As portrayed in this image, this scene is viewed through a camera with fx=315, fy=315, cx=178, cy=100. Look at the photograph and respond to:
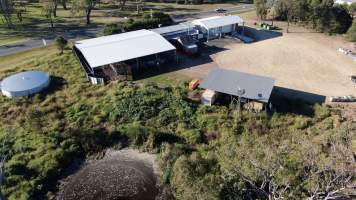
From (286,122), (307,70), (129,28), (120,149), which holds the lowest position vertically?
(120,149)

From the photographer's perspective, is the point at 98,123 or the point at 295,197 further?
the point at 98,123

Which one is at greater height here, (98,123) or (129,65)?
(129,65)

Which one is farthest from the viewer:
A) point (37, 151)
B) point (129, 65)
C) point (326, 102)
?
point (129, 65)

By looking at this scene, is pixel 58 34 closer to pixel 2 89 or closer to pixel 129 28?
pixel 129 28

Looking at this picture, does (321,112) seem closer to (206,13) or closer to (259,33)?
(259,33)

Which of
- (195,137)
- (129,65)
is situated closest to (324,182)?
(195,137)

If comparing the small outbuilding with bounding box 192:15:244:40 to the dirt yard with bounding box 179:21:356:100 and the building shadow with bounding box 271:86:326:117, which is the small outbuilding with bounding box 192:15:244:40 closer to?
the dirt yard with bounding box 179:21:356:100

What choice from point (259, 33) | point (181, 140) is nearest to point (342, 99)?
point (181, 140)
